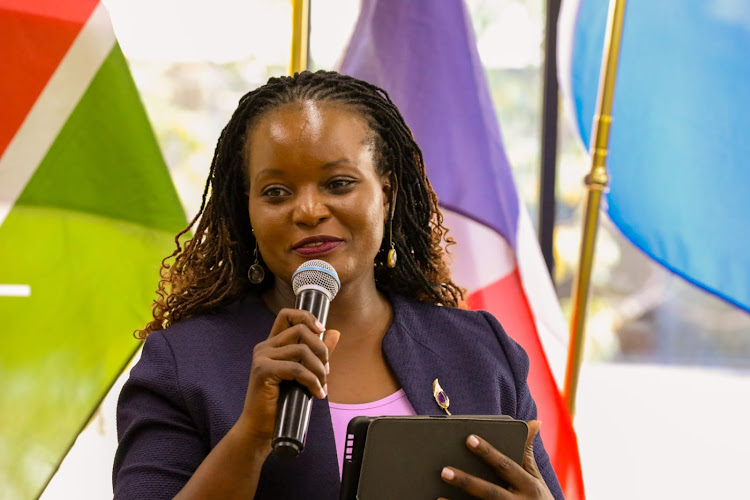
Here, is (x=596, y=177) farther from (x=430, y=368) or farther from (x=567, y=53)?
(x=430, y=368)

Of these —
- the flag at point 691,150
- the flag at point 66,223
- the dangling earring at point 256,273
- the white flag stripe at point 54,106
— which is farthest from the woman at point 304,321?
the flag at point 691,150

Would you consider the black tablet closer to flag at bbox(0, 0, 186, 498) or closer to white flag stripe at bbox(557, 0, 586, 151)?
flag at bbox(0, 0, 186, 498)

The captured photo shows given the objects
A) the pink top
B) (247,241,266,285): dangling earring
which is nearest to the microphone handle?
the pink top

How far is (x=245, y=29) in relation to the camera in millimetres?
3361

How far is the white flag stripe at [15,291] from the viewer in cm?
231

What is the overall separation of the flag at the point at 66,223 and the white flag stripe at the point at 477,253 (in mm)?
879

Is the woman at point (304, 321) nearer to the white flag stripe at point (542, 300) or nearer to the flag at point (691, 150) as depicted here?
the white flag stripe at point (542, 300)

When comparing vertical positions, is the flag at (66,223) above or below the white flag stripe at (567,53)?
below

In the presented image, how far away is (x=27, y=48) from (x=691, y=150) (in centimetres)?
205

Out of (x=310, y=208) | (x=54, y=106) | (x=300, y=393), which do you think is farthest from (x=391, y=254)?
(x=54, y=106)

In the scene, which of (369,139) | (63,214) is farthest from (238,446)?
(63,214)

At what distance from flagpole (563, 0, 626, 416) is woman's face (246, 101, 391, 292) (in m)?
1.05

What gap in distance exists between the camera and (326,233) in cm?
187

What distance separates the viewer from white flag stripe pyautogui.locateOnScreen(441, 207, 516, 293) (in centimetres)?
290
